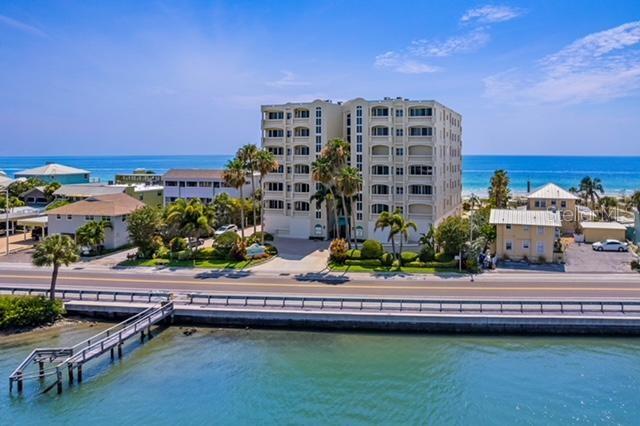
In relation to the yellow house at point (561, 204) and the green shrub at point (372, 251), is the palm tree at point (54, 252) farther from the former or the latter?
the yellow house at point (561, 204)

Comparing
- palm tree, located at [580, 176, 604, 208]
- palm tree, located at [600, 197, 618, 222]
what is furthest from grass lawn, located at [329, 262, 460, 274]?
palm tree, located at [580, 176, 604, 208]

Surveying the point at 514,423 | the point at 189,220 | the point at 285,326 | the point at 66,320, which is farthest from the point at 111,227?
the point at 514,423

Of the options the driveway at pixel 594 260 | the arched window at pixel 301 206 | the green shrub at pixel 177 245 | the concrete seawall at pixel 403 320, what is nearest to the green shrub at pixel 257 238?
the arched window at pixel 301 206

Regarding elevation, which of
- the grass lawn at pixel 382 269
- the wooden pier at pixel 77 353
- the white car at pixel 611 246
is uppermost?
the white car at pixel 611 246

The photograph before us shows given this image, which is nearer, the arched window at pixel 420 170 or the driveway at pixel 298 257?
the driveway at pixel 298 257

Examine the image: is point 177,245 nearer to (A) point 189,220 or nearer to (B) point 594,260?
(A) point 189,220

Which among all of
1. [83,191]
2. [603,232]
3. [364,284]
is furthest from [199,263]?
[603,232]

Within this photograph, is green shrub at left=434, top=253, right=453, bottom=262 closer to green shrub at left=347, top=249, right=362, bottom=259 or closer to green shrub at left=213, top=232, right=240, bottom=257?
green shrub at left=347, top=249, right=362, bottom=259

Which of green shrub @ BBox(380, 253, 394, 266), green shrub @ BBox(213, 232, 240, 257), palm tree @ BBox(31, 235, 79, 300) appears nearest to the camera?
palm tree @ BBox(31, 235, 79, 300)
